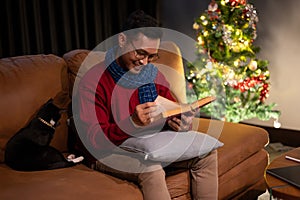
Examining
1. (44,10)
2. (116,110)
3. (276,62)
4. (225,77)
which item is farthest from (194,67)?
(116,110)

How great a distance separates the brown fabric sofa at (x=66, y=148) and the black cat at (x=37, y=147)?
42 mm

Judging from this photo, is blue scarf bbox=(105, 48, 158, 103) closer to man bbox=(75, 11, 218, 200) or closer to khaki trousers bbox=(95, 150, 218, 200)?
man bbox=(75, 11, 218, 200)

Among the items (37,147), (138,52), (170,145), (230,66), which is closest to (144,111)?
(170,145)

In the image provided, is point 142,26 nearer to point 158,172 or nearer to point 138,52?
point 138,52

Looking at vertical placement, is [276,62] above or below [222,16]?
below

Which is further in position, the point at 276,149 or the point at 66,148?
the point at 276,149

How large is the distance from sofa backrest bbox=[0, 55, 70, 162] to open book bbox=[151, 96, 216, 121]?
1.81 feet

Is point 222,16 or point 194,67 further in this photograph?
point 194,67

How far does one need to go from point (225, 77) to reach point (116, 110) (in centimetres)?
150

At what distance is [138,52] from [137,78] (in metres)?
0.15

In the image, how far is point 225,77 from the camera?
3188mm

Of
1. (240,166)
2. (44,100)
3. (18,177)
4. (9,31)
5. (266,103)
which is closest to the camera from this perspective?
(18,177)

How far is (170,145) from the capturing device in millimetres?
1761

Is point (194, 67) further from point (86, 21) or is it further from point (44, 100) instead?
point (44, 100)
